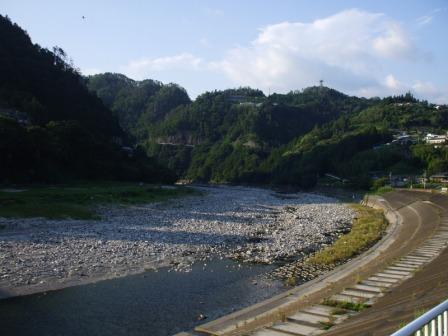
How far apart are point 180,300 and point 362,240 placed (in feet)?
54.2

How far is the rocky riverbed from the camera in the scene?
18.6m

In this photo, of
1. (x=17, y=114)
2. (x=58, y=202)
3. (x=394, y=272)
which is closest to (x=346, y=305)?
(x=394, y=272)

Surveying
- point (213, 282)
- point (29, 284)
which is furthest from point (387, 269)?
point (29, 284)

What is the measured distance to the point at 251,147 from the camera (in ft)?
596

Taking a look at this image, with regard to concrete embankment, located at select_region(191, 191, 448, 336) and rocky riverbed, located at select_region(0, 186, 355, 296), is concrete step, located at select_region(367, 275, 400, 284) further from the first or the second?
rocky riverbed, located at select_region(0, 186, 355, 296)

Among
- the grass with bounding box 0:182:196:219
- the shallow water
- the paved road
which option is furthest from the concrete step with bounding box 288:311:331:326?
the grass with bounding box 0:182:196:219

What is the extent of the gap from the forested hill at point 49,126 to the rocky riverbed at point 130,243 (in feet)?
68.7

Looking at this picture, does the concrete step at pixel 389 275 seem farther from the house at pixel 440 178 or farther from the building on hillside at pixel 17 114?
the house at pixel 440 178

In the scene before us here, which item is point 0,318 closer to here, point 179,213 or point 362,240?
point 362,240

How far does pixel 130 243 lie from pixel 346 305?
49.2 feet

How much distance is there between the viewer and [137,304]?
15.6 m

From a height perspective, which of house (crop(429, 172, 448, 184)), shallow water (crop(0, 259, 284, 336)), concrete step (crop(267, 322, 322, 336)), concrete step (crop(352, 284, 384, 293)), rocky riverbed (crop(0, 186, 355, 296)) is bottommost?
shallow water (crop(0, 259, 284, 336))

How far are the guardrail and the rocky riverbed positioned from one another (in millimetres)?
14766

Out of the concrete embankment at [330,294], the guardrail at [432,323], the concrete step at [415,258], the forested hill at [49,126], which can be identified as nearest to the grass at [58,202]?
the forested hill at [49,126]
